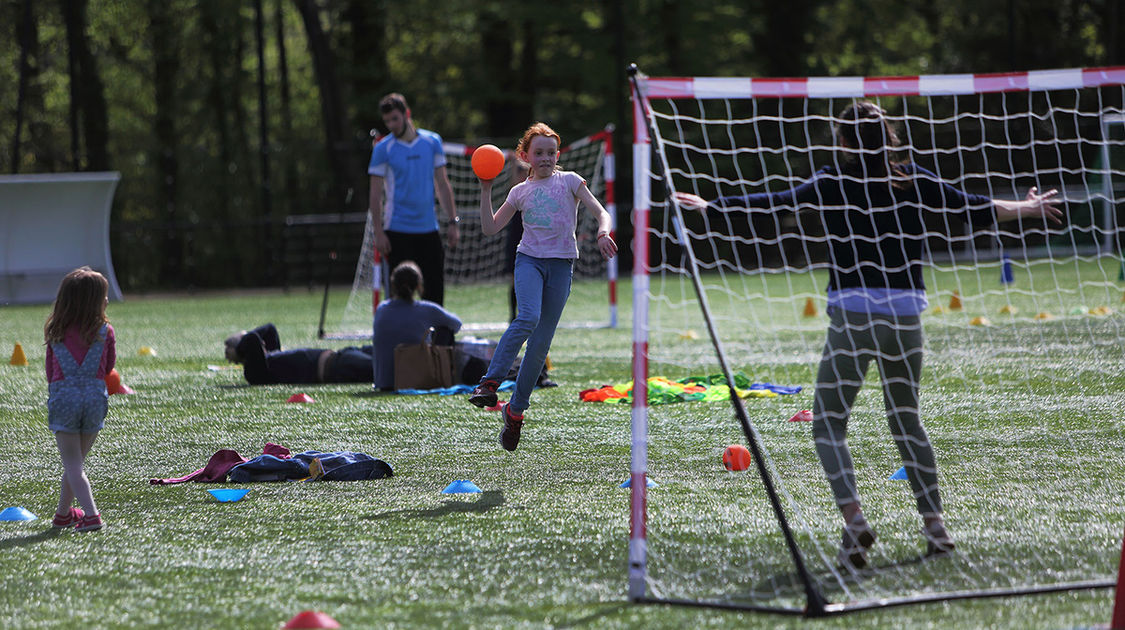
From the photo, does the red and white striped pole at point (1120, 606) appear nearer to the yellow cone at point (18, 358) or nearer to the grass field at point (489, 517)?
the grass field at point (489, 517)

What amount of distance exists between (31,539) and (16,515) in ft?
1.38

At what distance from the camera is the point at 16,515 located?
5.27m

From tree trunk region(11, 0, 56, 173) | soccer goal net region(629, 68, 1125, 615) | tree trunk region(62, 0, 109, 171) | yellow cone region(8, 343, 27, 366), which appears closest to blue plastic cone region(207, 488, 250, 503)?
soccer goal net region(629, 68, 1125, 615)

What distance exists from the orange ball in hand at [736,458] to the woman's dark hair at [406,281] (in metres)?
3.59

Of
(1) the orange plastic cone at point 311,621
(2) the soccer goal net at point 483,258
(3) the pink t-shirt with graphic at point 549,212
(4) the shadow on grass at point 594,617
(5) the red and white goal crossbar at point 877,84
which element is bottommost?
(2) the soccer goal net at point 483,258

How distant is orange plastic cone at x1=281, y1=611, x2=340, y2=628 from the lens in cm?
362

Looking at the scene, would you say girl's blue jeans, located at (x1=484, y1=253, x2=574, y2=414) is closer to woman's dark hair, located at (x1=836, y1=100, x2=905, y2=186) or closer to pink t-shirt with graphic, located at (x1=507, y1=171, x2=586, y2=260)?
pink t-shirt with graphic, located at (x1=507, y1=171, x2=586, y2=260)

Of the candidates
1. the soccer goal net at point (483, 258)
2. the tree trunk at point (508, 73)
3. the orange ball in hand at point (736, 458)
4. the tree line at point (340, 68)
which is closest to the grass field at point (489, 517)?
the orange ball in hand at point (736, 458)

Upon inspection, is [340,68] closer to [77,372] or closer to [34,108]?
[34,108]

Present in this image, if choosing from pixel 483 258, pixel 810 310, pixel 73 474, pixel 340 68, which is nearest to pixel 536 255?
pixel 73 474

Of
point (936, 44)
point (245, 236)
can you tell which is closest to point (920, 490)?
point (245, 236)

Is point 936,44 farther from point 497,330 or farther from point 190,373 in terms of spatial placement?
point 190,373

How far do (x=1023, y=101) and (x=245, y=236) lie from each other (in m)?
16.1

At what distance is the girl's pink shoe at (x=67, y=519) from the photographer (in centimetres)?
507
